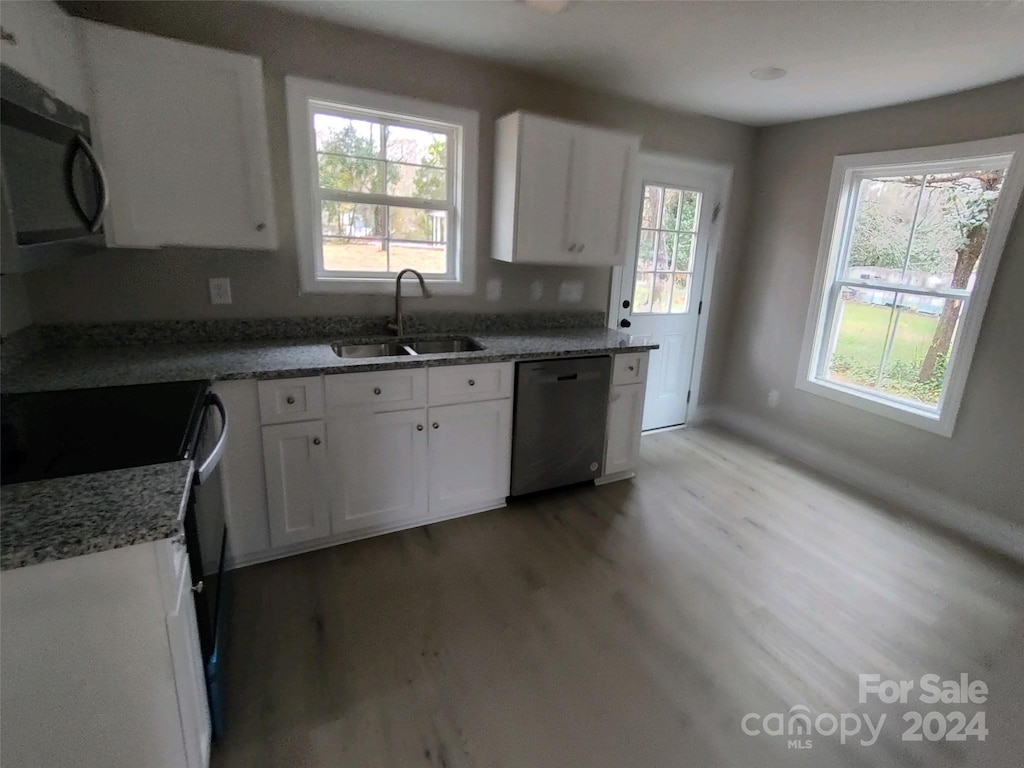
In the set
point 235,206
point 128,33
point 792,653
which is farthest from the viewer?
point 235,206

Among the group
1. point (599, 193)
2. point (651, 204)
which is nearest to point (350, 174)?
point (599, 193)

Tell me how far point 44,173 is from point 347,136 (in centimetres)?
145

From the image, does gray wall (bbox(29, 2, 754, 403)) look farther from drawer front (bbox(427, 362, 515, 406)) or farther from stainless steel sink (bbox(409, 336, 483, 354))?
drawer front (bbox(427, 362, 515, 406))

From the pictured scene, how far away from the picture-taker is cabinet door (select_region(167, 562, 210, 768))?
1.05m

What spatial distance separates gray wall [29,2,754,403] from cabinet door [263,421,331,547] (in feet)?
2.38

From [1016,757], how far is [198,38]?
3882 millimetres

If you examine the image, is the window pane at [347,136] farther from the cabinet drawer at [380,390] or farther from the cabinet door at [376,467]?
the cabinet door at [376,467]

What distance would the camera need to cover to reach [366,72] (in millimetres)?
2418

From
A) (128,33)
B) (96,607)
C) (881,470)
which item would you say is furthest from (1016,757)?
(128,33)

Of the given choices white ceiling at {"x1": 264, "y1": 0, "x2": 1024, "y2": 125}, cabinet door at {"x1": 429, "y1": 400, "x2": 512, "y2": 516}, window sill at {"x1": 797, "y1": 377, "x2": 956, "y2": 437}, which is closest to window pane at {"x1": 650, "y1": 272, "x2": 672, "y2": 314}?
window sill at {"x1": 797, "y1": 377, "x2": 956, "y2": 437}

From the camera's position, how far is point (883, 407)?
3.13m

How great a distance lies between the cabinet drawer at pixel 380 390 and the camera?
2148 millimetres

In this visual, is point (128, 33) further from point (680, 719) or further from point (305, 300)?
point (680, 719)

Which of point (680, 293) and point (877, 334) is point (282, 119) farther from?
point (877, 334)
